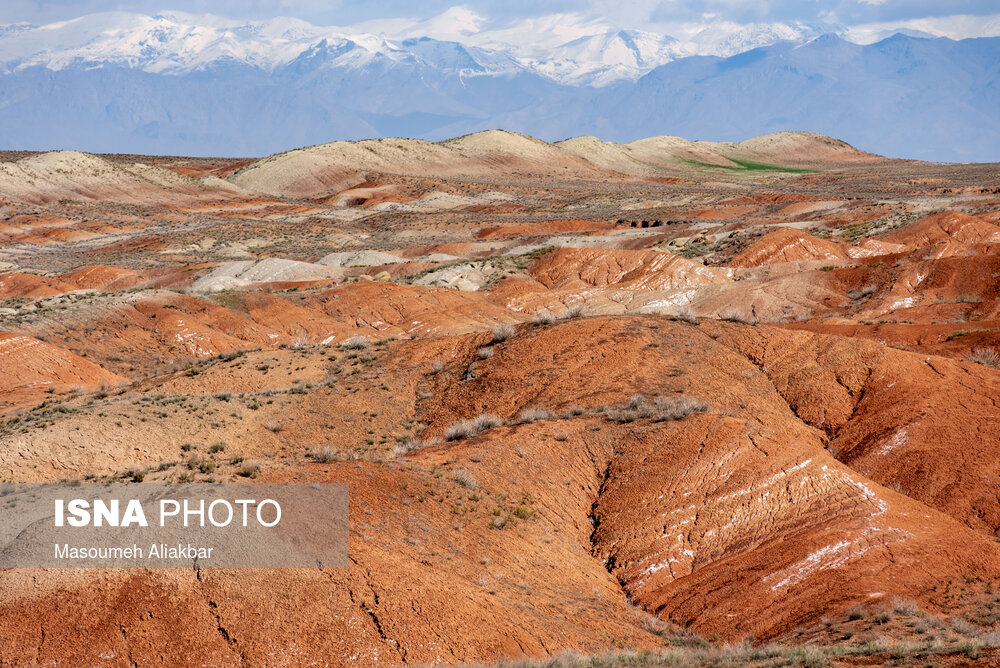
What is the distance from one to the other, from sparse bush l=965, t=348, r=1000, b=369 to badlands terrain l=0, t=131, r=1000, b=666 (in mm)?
135

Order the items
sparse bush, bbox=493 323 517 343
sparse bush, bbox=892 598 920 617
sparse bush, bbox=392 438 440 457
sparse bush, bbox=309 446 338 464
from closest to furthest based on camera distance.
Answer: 1. sparse bush, bbox=892 598 920 617
2. sparse bush, bbox=309 446 338 464
3. sparse bush, bbox=392 438 440 457
4. sparse bush, bbox=493 323 517 343

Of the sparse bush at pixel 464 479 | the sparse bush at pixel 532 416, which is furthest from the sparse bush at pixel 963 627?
the sparse bush at pixel 532 416

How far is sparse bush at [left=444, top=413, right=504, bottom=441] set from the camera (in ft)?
57.8

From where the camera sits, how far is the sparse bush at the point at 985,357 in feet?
66.3

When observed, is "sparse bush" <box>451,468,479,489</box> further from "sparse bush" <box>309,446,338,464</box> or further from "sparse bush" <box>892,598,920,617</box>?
"sparse bush" <box>892,598,920,617</box>

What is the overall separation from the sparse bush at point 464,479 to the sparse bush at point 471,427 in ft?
9.63

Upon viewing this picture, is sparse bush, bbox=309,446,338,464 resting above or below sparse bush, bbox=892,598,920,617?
above

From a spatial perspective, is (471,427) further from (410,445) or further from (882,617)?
(882,617)

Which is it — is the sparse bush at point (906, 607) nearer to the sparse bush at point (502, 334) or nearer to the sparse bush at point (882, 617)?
the sparse bush at point (882, 617)

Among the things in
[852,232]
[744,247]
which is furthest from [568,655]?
[852,232]

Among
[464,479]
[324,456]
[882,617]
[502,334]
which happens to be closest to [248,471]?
[324,456]

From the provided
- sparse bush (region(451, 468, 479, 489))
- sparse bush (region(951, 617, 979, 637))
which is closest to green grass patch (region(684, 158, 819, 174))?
sparse bush (region(451, 468, 479, 489))

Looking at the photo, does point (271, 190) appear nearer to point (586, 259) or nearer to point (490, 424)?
point (586, 259)

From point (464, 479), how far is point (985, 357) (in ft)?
49.5
